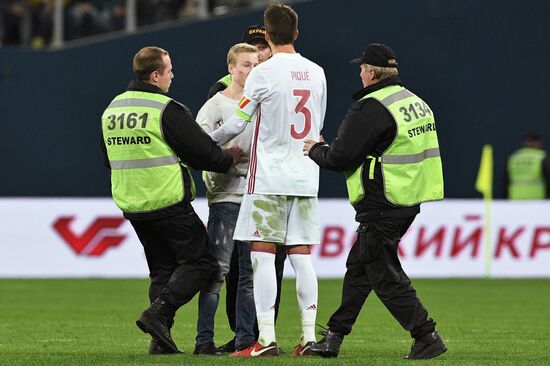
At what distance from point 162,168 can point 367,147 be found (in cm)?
135

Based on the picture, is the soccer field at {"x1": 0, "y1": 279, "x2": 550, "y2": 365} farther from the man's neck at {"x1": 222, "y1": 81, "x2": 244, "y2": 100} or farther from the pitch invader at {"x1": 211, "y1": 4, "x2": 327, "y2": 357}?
the man's neck at {"x1": 222, "y1": 81, "x2": 244, "y2": 100}

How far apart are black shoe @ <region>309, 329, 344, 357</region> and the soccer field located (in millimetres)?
111

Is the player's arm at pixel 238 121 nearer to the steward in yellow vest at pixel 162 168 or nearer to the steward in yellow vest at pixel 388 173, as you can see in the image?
the steward in yellow vest at pixel 162 168

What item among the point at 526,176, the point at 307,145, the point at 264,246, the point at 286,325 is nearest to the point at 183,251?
the point at 264,246

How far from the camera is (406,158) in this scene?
8.78 m

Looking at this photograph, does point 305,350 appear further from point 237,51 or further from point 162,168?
point 237,51

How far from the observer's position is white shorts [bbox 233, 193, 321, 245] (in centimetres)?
869

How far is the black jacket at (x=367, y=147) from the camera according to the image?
8.65m

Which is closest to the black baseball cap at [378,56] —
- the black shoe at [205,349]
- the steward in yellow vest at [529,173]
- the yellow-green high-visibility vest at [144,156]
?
the yellow-green high-visibility vest at [144,156]

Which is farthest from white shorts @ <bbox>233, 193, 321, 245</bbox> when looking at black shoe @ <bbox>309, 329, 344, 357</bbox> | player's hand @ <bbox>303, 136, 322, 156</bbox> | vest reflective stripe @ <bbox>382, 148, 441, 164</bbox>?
black shoe @ <bbox>309, 329, 344, 357</bbox>

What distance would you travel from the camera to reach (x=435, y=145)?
897cm

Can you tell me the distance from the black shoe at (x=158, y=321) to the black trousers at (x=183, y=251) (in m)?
0.05

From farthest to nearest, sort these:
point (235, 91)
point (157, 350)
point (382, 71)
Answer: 1. point (235, 91)
2. point (157, 350)
3. point (382, 71)

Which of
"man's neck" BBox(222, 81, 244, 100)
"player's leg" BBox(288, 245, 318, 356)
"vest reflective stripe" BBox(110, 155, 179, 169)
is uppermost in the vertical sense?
"man's neck" BBox(222, 81, 244, 100)
